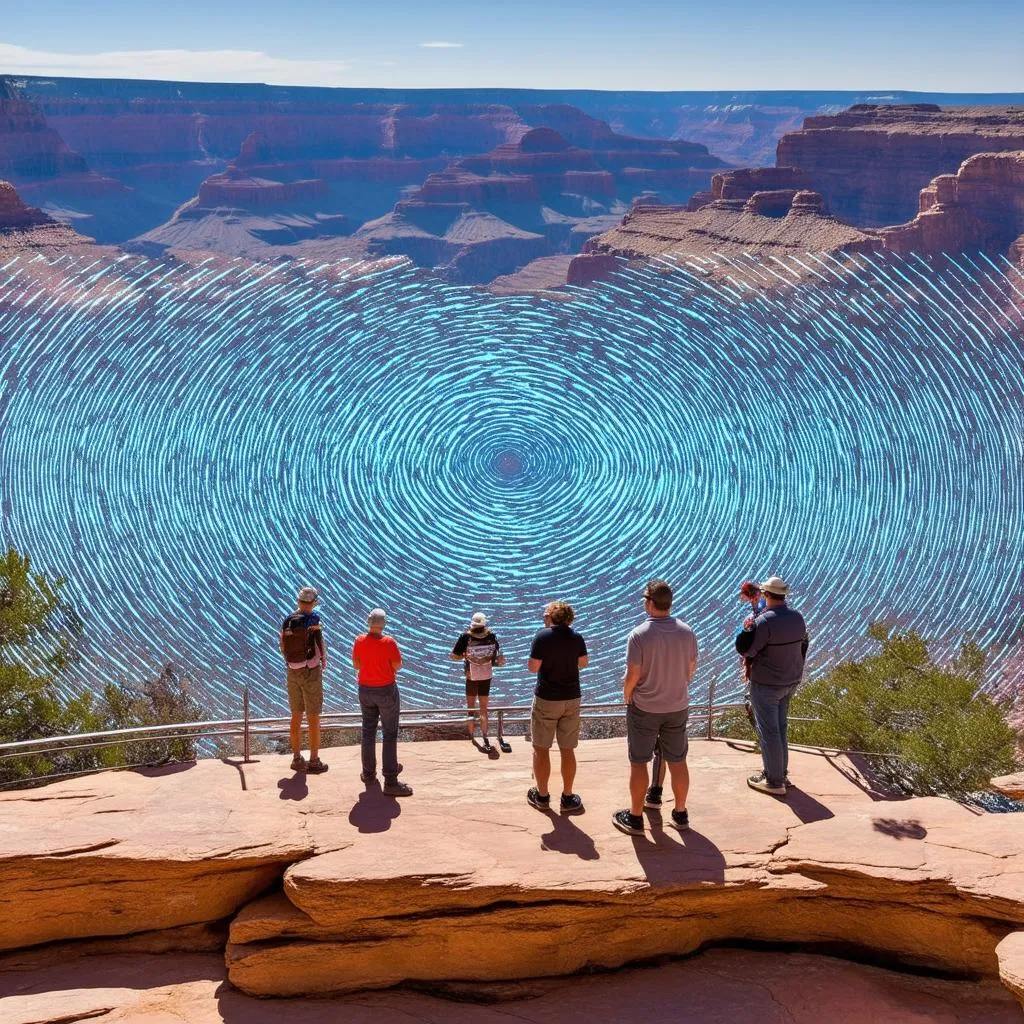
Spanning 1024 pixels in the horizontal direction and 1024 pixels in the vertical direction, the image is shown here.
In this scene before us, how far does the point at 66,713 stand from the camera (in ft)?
70.1

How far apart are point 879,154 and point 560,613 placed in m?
131

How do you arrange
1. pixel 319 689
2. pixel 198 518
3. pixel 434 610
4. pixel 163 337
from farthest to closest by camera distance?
1. pixel 163 337
2. pixel 198 518
3. pixel 434 610
4. pixel 319 689

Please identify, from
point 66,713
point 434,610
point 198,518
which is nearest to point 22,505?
point 198,518

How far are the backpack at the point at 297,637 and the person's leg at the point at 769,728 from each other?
4.44m

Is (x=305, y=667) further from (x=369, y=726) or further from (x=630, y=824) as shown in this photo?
(x=630, y=824)

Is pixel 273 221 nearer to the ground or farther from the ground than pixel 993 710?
farther from the ground

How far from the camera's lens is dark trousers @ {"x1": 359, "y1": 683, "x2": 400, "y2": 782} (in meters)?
11.1

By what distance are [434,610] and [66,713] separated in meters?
27.5

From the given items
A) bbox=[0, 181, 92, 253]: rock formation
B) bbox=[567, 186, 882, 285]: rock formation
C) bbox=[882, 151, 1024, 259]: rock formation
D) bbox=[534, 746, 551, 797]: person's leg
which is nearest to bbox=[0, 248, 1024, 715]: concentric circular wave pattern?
bbox=[567, 186, 882, 285]: rock formation

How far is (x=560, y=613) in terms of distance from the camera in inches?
396

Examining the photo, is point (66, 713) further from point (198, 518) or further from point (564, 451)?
point (564, 451)

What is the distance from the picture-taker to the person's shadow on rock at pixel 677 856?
9.58 m

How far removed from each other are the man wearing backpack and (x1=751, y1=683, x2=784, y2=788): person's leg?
4.30 metres

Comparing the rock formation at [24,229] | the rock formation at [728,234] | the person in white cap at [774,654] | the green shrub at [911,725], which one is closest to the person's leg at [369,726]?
the person in white cap at [774,654]
